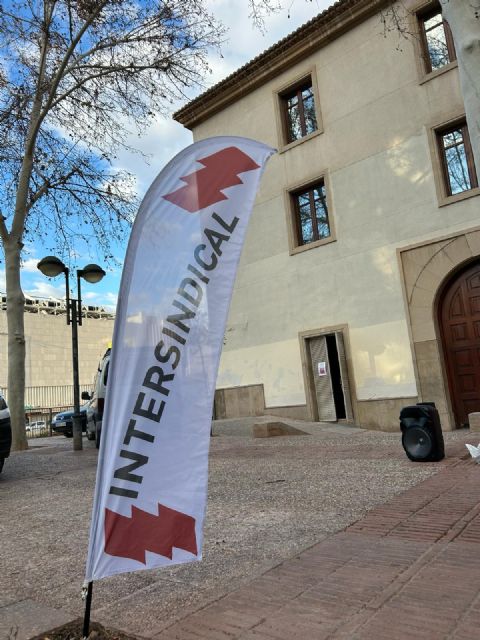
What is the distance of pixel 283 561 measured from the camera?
3.58m

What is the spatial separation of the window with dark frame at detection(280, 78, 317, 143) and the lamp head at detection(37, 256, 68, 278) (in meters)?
8.53

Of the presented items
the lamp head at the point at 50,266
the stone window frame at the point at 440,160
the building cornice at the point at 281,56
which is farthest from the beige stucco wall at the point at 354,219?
the lamp head at the point at 50,266

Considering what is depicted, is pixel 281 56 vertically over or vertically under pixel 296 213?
over

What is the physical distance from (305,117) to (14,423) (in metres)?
12.9

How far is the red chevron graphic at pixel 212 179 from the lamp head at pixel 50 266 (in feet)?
37.1

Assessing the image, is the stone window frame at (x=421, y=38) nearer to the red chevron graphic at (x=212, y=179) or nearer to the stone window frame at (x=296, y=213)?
the stone window frame at (x=296, y=213)

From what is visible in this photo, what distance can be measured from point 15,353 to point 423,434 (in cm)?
1132

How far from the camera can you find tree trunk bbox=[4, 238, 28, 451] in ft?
46.1

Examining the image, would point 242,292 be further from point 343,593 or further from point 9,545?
point 343,593

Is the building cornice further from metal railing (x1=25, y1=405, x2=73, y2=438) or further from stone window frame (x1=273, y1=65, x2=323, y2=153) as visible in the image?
metal railing (x1=25, y1=405, x2=73, y2=438)

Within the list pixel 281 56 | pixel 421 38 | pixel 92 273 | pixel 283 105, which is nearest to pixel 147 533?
pixel 92 273

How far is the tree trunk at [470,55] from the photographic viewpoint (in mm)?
4242

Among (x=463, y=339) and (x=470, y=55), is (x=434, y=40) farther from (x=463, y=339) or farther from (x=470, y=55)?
(x=470, y=55)

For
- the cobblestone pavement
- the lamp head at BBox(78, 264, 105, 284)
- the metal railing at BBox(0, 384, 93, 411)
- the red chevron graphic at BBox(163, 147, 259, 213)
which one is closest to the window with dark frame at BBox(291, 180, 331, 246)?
the lamp head at BBox(78, 264, 105, 284)
